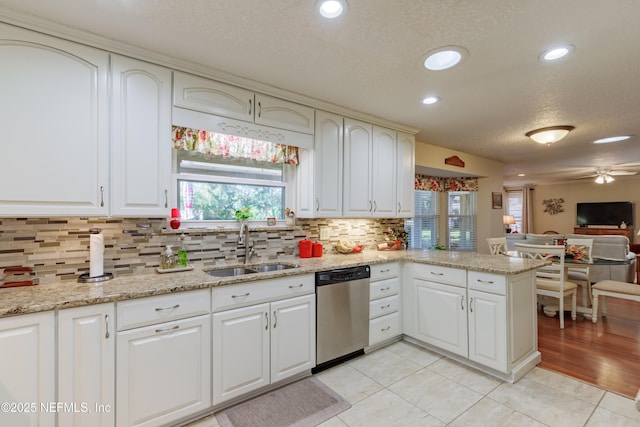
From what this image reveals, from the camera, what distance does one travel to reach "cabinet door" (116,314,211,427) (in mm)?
1638

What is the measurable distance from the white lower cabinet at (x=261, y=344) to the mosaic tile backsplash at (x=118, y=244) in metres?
0.68

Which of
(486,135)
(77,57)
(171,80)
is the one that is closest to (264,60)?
(171,80)

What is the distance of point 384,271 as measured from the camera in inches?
114

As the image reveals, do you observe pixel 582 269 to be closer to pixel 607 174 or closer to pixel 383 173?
pixel 383 173

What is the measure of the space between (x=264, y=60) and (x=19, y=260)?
2.04 meters

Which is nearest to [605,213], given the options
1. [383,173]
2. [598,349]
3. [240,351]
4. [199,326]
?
[598,349]

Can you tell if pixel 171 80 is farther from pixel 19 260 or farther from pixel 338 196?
pixel 338 196

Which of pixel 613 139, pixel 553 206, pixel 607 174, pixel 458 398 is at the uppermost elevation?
pixel 613 139

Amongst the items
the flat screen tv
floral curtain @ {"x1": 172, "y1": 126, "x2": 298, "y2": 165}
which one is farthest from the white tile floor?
the flat screen tv

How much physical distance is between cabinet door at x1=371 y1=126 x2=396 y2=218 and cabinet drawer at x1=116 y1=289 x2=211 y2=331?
2.10m

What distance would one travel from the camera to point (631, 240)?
25.8 feet

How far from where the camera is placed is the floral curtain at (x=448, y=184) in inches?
216

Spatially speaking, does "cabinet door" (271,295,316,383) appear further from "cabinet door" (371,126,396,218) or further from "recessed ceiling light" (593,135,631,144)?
"recessed ceiling light" (593,135,631,144)

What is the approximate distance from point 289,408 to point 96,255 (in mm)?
1636
